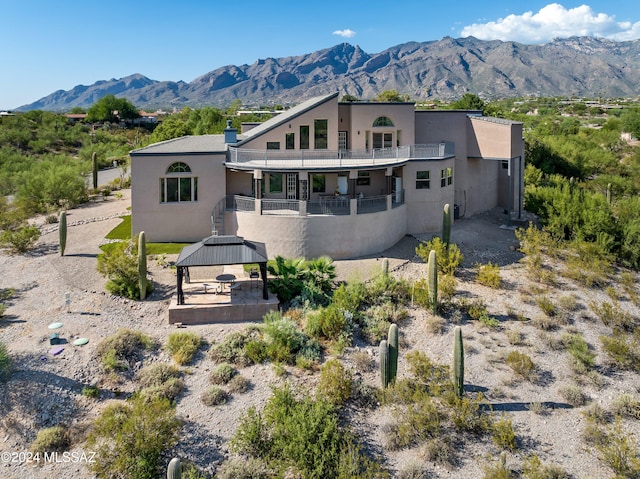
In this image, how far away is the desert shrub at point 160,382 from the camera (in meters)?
15.6

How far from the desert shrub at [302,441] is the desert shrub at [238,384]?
4.84 feet

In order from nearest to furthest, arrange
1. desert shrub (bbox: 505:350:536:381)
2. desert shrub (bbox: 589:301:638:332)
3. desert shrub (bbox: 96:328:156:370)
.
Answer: desert shrub (bbox: 96:328:156:370) → desert shrub (bbox: 505:350:536:381) → desert shrub (bbox: 589:301:638:332)

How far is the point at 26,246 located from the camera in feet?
88.9

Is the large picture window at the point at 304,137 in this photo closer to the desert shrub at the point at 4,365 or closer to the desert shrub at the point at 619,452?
the desert shrub at the point at 4,365

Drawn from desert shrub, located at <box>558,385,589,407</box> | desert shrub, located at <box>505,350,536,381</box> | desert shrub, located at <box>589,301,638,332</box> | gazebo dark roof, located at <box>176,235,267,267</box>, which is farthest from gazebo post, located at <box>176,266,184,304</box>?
desert shrub, located at <box>589,301,638,332</box>

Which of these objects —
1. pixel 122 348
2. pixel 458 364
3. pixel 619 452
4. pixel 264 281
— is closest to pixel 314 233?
pixel 264 281

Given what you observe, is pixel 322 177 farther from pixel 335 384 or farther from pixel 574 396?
pixel 574 396

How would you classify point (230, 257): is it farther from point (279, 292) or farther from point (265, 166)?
point (265, 166)

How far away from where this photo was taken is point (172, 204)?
27219mm

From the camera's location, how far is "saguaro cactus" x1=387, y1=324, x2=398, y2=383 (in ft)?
51.4

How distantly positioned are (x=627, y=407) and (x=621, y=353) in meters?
2.99

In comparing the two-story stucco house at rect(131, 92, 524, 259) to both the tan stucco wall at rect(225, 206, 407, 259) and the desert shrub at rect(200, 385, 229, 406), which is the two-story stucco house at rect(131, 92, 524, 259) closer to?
the tan stucco wall at rect(225, 206, 407, 259)

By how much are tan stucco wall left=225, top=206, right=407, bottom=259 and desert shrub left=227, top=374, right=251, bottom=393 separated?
975 centimetres

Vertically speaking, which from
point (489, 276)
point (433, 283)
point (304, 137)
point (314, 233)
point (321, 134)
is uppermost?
point (321, 134)
